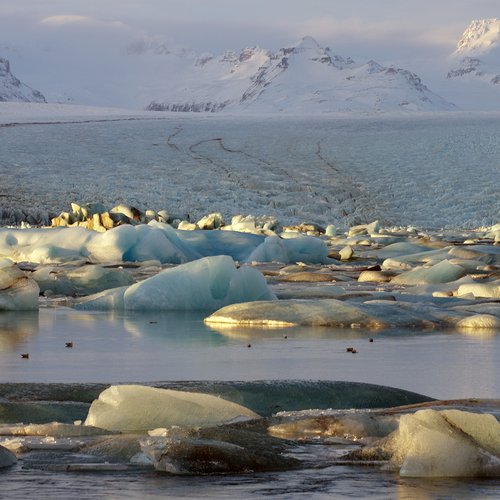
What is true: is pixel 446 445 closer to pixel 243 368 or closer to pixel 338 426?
pixel 338 426

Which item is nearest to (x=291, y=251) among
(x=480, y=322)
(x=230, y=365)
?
(x=480, y=322)

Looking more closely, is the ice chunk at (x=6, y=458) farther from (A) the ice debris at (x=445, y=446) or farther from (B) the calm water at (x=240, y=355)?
(B) the calm water at (x=240, y=355)

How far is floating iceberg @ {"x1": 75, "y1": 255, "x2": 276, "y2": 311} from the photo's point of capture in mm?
7555

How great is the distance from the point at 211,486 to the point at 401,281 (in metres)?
7.52

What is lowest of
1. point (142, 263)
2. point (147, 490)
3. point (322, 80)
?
point (147, 490)

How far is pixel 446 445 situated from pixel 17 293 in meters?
5.18

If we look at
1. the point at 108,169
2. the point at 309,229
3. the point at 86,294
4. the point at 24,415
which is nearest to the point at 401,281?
the point at 86,294

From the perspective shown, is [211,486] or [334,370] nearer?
[211,486]

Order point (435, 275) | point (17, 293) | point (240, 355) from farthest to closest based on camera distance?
point (435, 275), point (17, 293), point (240, 355)

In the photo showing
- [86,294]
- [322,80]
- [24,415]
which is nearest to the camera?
[24,415]

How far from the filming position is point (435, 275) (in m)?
9.62

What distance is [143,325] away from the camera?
660 centimetres

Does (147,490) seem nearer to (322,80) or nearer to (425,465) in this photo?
(425,465)

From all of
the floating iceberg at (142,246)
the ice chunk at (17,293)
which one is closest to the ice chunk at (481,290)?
the ice chunk at (17,293)
